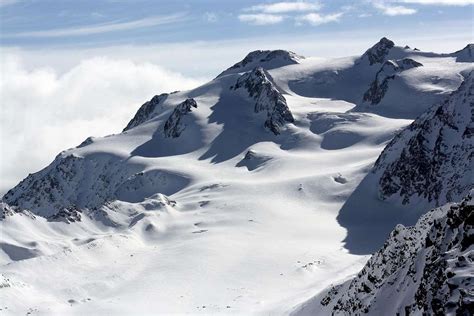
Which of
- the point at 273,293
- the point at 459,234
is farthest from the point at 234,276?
the point at 459,234

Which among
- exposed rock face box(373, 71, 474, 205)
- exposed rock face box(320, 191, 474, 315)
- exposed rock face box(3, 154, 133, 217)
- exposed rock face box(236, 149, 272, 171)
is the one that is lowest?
exposed rock face box(3, 154, 133, 217)

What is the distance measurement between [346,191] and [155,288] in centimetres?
5622

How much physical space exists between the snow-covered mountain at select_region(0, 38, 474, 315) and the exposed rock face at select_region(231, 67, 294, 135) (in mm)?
432

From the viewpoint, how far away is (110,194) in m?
144

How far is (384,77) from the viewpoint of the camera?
183500 millimetres

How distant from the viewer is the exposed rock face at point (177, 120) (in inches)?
6474

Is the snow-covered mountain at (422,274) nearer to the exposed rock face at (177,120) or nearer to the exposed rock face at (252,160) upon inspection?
the exposed rock face at (252,160)

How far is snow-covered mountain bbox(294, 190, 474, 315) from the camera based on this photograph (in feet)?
74.9

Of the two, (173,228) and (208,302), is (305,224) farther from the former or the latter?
(208,302)

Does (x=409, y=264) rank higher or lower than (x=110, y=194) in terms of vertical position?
higher

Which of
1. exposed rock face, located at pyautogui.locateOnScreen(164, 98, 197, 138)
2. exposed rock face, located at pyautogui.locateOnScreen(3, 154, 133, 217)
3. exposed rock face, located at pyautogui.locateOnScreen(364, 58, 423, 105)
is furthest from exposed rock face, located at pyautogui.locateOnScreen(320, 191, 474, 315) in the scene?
exposed rock face, located at pyautogui.locateOnScreen(364, 58, 423, 105)

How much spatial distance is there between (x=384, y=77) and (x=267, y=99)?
Result: 37426 mm

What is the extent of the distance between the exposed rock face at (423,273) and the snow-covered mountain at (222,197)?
19.3 meters

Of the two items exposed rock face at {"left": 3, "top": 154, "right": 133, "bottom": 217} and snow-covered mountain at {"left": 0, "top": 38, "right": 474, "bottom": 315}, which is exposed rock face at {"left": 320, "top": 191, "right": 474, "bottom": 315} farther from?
exposed rock face at {"left": 3, "top": 154, "right": 133, "bottom": 217}
